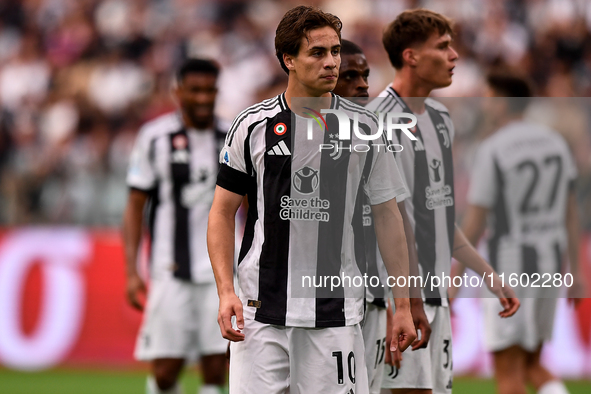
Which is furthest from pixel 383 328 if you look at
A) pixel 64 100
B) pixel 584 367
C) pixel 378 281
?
pixel 64 100

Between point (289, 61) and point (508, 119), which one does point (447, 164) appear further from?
point (289, 61)

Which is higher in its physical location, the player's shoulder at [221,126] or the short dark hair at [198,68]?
the short dark hair at [198,68]

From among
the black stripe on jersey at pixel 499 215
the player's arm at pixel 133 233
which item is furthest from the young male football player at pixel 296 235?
the player's arm at pixel 133 233

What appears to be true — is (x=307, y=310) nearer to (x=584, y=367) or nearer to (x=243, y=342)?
(x=243, y=342)

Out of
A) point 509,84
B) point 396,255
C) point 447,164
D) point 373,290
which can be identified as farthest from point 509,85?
point 396,255

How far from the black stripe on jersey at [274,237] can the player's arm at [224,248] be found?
0.14 metres

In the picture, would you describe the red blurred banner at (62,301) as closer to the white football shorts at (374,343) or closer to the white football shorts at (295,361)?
the white football shorts at (374,343)

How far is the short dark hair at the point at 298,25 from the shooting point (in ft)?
11.5

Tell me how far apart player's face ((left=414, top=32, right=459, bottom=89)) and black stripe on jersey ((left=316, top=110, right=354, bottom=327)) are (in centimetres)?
97

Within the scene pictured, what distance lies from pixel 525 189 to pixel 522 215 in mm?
174

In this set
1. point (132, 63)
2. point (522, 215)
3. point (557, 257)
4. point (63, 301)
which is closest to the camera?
point (557, 257)

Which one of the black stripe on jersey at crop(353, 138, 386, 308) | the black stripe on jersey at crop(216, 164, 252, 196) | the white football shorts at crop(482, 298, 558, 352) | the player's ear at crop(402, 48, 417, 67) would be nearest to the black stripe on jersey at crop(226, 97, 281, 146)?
the black stripe on jersey at crop(216, 164, 252, 196)

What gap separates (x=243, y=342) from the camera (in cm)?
357

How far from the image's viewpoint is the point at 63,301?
8812 millimetres
